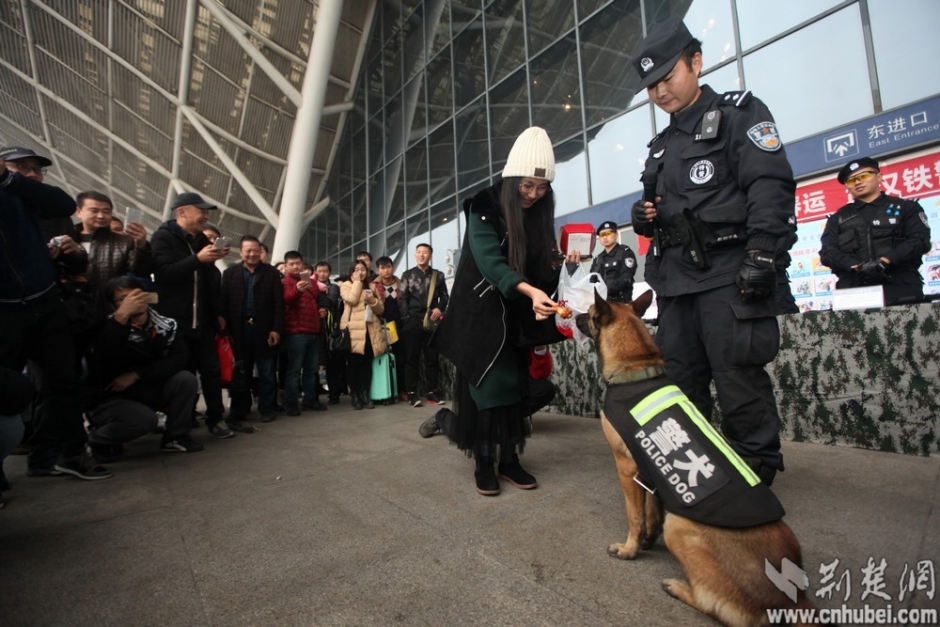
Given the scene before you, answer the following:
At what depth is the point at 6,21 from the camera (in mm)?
18578

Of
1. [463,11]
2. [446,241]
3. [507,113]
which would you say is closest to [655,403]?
[507,113]

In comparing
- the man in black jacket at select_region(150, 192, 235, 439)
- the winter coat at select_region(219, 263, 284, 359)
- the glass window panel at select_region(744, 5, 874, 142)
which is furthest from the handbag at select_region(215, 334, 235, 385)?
the glass window panel at select_region(744, 5, 874, 142)

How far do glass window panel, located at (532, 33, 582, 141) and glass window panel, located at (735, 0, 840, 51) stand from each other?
3.12m

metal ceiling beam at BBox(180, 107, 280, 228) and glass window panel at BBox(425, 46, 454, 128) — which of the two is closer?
glass window panel at BBox(425, 46, 454, 128)

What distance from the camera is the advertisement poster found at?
5.08m

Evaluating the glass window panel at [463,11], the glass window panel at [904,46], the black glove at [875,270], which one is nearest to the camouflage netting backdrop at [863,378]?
the black glove at [875,270]

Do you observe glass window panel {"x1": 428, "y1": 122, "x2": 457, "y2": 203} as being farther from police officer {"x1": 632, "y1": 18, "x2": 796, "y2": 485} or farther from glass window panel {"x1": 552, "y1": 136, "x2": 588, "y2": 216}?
police officer {"x1": 632, "y1": 18, "x2": 796, "y2": 485}

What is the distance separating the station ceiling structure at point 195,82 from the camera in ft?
49.5

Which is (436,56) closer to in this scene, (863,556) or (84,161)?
(863,556)

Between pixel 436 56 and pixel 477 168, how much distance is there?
4612mm

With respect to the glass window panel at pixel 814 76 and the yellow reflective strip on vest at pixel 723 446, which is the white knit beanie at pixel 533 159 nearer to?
the yellow reflective strip on vest at pixel 723 446

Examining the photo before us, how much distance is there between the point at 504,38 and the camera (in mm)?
11094

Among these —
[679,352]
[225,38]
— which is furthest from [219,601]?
[225,38]

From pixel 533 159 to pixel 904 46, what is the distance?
5.97 meters
